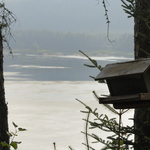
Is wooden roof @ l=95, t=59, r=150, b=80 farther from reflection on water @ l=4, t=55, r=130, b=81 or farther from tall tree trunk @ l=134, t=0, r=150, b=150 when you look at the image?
reflection on water @ l=4, t=55, r=130, b=81

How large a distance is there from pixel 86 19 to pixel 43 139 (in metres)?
129

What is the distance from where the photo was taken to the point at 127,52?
79.5 metres

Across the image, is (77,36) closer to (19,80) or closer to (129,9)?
(19,80)

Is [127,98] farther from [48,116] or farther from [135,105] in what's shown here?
[48,116]

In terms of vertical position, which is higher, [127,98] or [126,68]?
[126,68]

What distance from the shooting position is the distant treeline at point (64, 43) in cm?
8588

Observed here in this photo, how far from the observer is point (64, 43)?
94812mm

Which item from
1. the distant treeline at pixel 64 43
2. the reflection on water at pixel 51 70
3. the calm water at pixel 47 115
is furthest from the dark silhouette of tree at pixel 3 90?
the distant treeline at pixel 64 43

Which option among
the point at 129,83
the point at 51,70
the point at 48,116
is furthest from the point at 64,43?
the point at 129,83

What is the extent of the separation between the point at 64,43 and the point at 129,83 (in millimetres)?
92210

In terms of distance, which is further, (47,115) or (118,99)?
(47,115)

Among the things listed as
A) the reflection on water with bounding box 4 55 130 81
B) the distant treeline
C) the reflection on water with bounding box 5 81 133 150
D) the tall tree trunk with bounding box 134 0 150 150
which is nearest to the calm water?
the reflection on water with bounding box 5 81 133 150

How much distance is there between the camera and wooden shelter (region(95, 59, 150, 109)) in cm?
263

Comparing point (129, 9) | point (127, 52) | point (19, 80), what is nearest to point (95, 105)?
point (19, 80)
